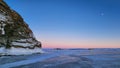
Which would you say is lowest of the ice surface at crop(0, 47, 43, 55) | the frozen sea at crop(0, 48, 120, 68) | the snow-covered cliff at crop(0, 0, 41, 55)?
the frozen sea at crop(0, 48, 120, 68)

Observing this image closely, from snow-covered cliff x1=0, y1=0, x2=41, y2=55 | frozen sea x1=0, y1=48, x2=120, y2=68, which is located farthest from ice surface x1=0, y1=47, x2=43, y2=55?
frozen sea x1=0, y1=48, x2=120, y2=68

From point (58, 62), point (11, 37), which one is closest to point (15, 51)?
point (11, 37)

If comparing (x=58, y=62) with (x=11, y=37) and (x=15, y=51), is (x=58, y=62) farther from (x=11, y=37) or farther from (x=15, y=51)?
(x=11, y=37)

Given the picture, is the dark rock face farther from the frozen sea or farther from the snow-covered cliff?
the frozen sea

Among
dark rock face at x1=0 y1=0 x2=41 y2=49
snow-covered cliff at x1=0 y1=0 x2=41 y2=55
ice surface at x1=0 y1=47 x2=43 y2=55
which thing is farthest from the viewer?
dark rock face at x1=0 y1=0 x2=41 y2=49

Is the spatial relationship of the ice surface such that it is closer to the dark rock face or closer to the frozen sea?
the dark rock face

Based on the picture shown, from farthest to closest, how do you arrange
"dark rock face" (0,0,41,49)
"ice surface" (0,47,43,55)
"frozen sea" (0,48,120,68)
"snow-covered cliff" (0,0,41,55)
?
"dark rock face" (0,0,41,49) → "snow-covered cliff" (0,0,41,55) → "ice surface" (0,47,43,55) → "frozen sea" (0,48,120,68)

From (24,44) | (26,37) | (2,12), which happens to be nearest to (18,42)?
(24,44)

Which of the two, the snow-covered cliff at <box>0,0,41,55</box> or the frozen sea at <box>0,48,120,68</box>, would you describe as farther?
the snow-covered cliff at <box>0,0,41,55</box>

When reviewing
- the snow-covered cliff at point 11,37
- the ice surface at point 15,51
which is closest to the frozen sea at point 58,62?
the ice surface at point 15,51

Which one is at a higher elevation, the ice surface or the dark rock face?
the dark rock face

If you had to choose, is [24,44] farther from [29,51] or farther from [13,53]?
[13,53]

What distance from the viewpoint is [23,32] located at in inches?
2008

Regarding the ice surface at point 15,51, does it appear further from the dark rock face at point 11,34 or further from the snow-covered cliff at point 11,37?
the dark rock face at point 11,34
